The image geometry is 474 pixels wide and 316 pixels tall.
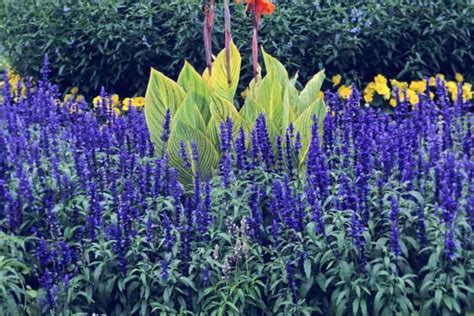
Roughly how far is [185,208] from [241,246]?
A: 377 millimetres

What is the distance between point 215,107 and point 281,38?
264 centimetres

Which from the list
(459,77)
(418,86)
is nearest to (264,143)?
(418,86)

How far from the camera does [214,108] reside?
18.2 feet

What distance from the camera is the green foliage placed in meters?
5.41

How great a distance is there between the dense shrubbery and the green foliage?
1.50ft

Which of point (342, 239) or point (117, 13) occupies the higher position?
point (117, 13)

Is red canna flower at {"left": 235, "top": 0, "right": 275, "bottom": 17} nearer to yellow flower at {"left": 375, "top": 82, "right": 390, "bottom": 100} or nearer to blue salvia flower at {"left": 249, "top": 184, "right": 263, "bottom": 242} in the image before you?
blue salvia flower at {"left": 249, "top": 184, "right": 263, "bottom": 242}

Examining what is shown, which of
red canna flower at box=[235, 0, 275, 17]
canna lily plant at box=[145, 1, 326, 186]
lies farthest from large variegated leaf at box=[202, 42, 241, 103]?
red canna flower at box=[235, 0, 275, 17]

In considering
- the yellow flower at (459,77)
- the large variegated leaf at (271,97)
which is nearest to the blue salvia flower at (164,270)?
Result: the large variegated leaf at (271,97)

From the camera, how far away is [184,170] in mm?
5395

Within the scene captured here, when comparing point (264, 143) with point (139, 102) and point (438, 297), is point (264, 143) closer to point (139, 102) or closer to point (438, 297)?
point (438, 297)

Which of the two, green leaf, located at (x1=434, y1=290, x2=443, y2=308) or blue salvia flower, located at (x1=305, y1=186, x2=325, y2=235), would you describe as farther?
blue salvia flower, located at (x1=305, y1=186, x2=325, y2=235)

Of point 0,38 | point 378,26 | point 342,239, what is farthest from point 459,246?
point 0,38

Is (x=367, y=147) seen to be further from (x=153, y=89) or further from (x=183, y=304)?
(x=153, y=89)
